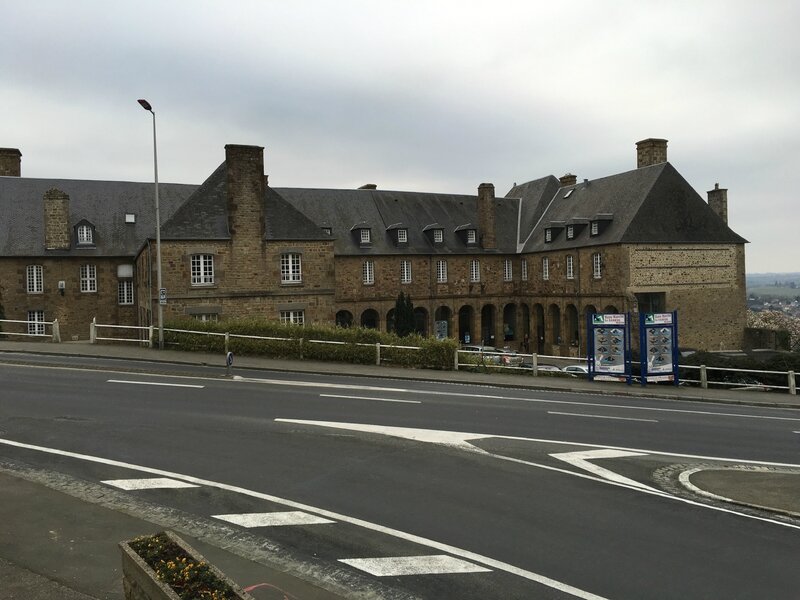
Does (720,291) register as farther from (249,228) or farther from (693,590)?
(693,590)

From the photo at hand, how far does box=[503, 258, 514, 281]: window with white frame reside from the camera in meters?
54.0

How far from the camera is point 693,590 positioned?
6699mm

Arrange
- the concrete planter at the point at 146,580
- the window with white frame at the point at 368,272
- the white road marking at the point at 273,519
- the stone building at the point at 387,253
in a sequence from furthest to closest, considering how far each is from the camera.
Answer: the window with white frame at the point at 368,272 → the stone building at the point at 387,253 → the white road marking at the point at 273,519 → the concrete planter at the point at 146,580

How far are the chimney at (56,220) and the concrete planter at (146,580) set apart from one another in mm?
41009

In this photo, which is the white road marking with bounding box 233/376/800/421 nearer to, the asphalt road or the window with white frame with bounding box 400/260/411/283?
the asphalt road

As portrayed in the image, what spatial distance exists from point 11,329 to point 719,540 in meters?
42.4

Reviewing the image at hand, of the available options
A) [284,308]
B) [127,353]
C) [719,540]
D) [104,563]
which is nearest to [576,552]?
[719,540]

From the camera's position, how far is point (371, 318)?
50688 millimetres

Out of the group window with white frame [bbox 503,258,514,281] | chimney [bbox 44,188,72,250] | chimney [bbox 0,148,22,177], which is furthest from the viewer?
window with white frame [bbox 503,258,514,281]

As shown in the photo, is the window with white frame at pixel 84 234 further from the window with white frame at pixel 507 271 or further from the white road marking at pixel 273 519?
the white road marking at pixel 273 519

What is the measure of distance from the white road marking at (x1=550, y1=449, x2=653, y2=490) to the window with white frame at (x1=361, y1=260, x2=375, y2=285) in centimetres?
3738

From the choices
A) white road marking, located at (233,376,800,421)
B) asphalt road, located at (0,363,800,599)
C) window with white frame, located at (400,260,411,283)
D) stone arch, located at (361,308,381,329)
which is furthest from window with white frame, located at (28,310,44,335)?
white road marking, located at (233,376,800,421)

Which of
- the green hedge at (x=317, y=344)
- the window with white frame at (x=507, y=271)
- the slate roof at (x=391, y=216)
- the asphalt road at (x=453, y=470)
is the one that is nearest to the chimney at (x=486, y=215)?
the slate roof at (x=391, y=216)

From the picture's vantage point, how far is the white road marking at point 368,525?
22.1 ft
